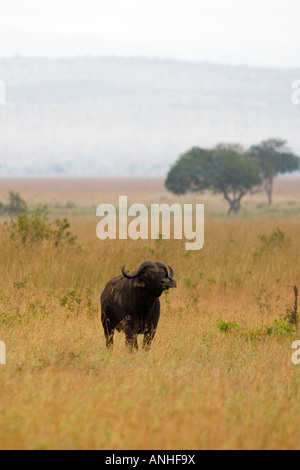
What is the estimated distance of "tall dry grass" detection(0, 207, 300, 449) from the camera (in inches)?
248

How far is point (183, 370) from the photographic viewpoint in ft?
28.4

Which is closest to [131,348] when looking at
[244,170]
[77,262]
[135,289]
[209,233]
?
[135,289]

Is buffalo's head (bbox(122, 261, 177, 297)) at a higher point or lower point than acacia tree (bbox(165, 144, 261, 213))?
lower

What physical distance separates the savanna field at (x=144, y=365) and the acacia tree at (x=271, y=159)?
2069 inches

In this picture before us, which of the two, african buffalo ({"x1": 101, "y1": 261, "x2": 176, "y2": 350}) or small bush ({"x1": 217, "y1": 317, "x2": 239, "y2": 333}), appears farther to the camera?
small bush ({"x1": 217, "y1": 317, "x2": 239, "y2": 333})

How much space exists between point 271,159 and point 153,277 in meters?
63.1

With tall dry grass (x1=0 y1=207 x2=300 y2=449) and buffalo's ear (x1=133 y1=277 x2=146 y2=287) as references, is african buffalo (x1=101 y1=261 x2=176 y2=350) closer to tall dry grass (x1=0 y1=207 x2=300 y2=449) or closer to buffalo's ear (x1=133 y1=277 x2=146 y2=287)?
buffalo's ear (x1=133 y1=277 x2=146 y2=287)

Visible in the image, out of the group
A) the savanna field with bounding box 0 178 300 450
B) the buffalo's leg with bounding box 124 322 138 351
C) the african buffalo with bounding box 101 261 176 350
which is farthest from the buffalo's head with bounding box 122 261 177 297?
the savanna field with bounding box 0 178 300 450

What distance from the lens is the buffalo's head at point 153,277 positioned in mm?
9188

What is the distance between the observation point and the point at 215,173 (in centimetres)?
5797

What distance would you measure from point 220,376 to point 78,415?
2.41 metres

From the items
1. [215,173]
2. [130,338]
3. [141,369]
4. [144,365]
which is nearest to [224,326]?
[130,338]

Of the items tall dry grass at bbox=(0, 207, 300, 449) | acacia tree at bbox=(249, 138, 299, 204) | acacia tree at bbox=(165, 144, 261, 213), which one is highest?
acacia tree at bbox=(249, 138, 299, 204)

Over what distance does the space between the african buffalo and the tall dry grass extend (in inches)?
11.9
